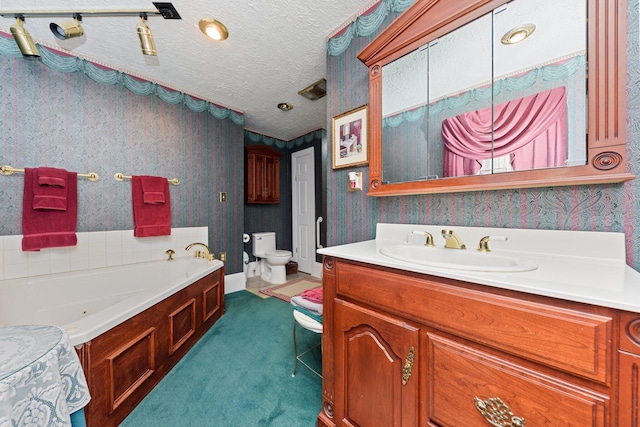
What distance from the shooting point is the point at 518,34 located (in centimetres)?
93

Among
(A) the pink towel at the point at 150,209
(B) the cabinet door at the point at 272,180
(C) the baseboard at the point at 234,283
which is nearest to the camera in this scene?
(A) the pink towel at the point at 150,209

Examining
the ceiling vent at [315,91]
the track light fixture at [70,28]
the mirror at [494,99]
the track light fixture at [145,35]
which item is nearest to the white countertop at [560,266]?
the mirror at [494,99]

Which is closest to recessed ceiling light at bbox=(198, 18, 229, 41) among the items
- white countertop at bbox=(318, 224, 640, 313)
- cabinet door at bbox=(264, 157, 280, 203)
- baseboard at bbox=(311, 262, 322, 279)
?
white countertop at bbox=(318, 224, 640, 313)

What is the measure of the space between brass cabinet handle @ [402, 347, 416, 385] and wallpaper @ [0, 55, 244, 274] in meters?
2.61

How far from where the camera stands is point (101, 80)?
2018mm

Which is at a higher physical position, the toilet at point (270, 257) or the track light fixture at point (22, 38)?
the track light fixture at point (22, 38)

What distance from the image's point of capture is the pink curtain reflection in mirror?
2.79 ft

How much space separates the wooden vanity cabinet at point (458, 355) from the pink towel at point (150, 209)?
2106 mm

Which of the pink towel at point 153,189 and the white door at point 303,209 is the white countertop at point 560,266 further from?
the white door at point 303,209

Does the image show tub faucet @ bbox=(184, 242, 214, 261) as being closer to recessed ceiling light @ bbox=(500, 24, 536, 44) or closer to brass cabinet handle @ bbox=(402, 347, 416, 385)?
brass cabinet handle @ bbox=(402, 347, 416, 385)

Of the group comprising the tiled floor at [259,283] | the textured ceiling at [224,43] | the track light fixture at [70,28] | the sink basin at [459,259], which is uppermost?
the textured ceiling at [224,43]

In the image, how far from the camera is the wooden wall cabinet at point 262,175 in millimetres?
3422

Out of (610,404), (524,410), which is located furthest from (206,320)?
(610,404)

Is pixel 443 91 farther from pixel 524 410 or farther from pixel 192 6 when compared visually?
pixel 192 6
